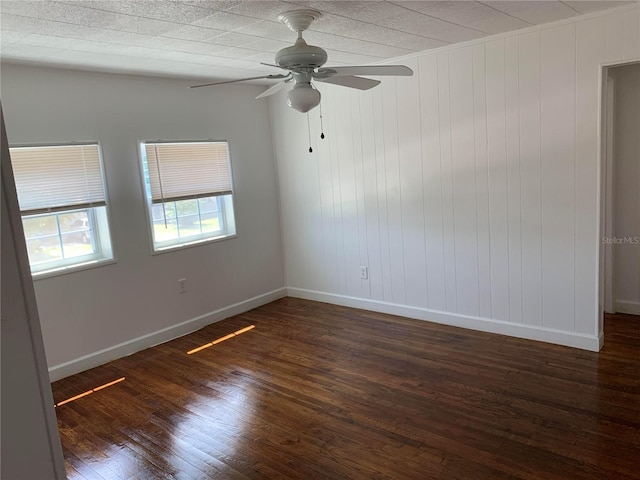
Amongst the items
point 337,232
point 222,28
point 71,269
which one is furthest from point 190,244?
point 222,28

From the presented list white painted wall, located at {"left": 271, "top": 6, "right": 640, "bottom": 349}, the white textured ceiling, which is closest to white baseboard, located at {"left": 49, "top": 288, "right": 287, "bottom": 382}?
white painted wall, located at {"left": 271, "top": 6, "right": 640, "bottom": 349}

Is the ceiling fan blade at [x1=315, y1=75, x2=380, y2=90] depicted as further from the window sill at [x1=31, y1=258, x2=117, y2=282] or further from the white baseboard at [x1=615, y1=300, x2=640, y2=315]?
the white baseboard at [x1=615, y1=300, x2=640, y2=315]

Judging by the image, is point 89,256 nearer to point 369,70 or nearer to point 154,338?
point 154,338

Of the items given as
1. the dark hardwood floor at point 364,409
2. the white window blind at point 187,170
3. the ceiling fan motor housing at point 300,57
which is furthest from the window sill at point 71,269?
the ceiling fan motor housing at point 300,57

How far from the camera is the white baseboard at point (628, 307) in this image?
169 inches

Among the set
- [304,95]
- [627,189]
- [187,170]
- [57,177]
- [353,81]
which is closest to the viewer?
[304,95]

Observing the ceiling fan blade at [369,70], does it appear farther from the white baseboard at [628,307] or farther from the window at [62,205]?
the white baseboard at [628,307]

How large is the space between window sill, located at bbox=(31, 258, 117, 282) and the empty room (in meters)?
0.02

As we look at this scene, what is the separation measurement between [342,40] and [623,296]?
3377mm

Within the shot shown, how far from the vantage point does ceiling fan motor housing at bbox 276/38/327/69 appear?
8.27 ft

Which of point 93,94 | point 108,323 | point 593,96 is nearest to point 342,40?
point 593,96

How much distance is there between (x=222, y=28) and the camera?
2.89 metres

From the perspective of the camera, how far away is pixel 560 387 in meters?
3.09

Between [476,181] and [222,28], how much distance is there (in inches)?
91.0
